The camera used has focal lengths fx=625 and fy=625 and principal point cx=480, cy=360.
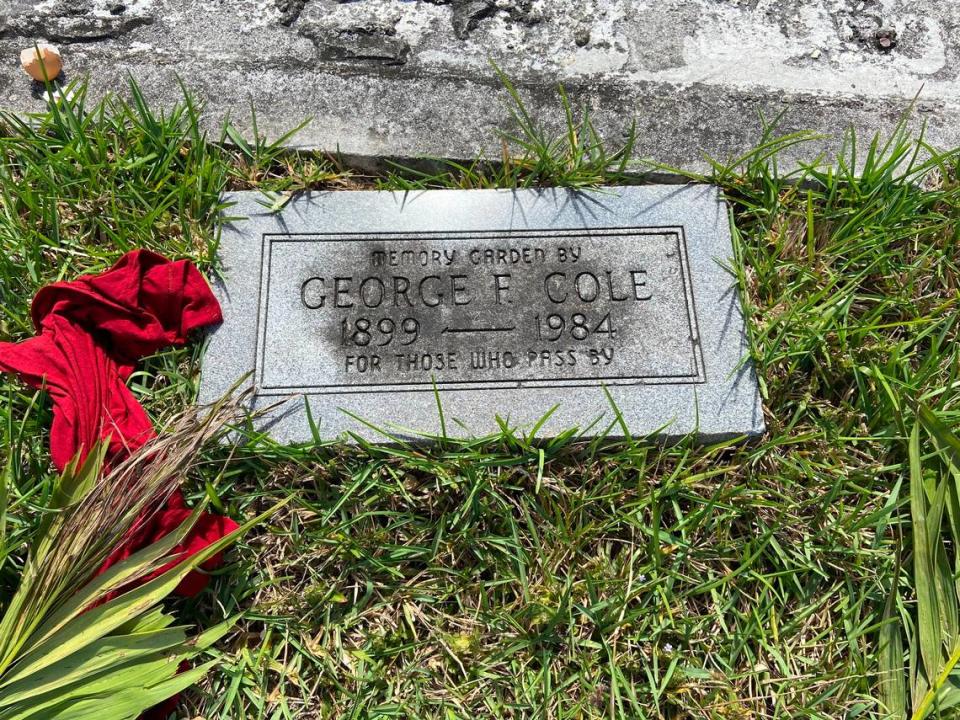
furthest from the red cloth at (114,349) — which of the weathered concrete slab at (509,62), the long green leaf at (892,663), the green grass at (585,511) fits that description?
the long green leaf at (892,663)

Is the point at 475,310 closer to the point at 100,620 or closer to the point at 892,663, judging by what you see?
the point at 100,620

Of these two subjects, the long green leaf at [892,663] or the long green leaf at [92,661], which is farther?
the long green leaf at [892,663]

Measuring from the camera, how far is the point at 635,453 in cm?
163

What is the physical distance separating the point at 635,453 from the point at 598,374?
0.23 meters

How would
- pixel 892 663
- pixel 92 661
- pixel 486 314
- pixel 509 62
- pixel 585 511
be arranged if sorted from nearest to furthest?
pixel 92 661 < pixel 892 663 < pixel 585 511 < pixel 486 314 < pixel 509 62

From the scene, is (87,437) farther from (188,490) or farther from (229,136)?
(229,136)

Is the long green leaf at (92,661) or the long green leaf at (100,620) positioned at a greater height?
the long green leaf at (100,620)

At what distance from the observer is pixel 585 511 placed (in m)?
1.64

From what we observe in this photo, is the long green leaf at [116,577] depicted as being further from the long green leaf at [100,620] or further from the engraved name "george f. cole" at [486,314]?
the engraved name "george f. cole" at [486,314]

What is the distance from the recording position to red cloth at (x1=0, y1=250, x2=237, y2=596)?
1535mm

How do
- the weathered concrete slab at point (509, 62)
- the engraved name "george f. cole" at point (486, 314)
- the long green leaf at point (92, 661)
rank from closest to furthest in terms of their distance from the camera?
1. the long green leaf at point (92, 661)
2. the engraved name "george f. cole" at point (486, 314)
3. the weathered concrete slab at point (509, 62)

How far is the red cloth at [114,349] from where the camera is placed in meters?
1.54

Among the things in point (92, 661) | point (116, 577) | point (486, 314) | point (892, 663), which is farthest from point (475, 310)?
point (892, 663)

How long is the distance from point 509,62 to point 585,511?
→ 4.77ft
